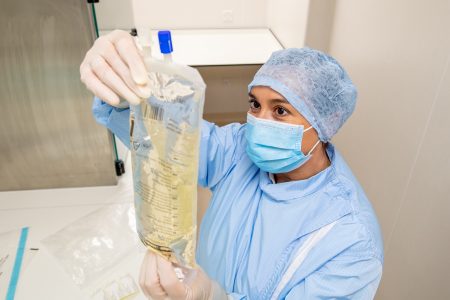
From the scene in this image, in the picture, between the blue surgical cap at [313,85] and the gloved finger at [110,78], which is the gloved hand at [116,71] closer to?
the gloved finger at [110,78]

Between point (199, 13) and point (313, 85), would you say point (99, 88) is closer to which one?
point (313, 85)

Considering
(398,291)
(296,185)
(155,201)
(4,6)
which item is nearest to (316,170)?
(296,185)

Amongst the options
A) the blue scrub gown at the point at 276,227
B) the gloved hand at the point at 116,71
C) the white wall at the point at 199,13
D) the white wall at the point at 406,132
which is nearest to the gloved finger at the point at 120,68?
the gloved hand at the point at 116,71

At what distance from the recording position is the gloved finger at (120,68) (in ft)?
1.86

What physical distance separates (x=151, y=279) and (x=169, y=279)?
0.04 meters

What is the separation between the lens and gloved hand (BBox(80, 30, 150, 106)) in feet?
1.89

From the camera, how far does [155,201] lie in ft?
1.98

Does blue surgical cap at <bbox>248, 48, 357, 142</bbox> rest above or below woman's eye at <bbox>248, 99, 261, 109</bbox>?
above

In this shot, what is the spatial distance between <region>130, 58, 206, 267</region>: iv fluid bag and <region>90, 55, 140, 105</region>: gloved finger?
0.02 meters

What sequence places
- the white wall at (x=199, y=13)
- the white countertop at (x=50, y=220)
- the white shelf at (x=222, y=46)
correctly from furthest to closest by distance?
the white wall at (x=199, y=13)
the white shelf at (x=222, y=46)
the white countertop at (x=50, y=220)

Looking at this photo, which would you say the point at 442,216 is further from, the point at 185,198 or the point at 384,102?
the point at 185,198

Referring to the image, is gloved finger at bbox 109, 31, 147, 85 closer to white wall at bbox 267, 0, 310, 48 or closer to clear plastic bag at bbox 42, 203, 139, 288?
clear plastic bag at bbox 42, 203, 139, 288

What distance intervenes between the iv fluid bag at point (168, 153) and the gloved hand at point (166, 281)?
0.23 feet

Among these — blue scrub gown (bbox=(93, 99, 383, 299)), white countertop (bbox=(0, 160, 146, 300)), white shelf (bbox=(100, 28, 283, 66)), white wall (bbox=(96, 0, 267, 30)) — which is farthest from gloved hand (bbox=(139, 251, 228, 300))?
white wall (bbox=(96, 0, 267, 30))
